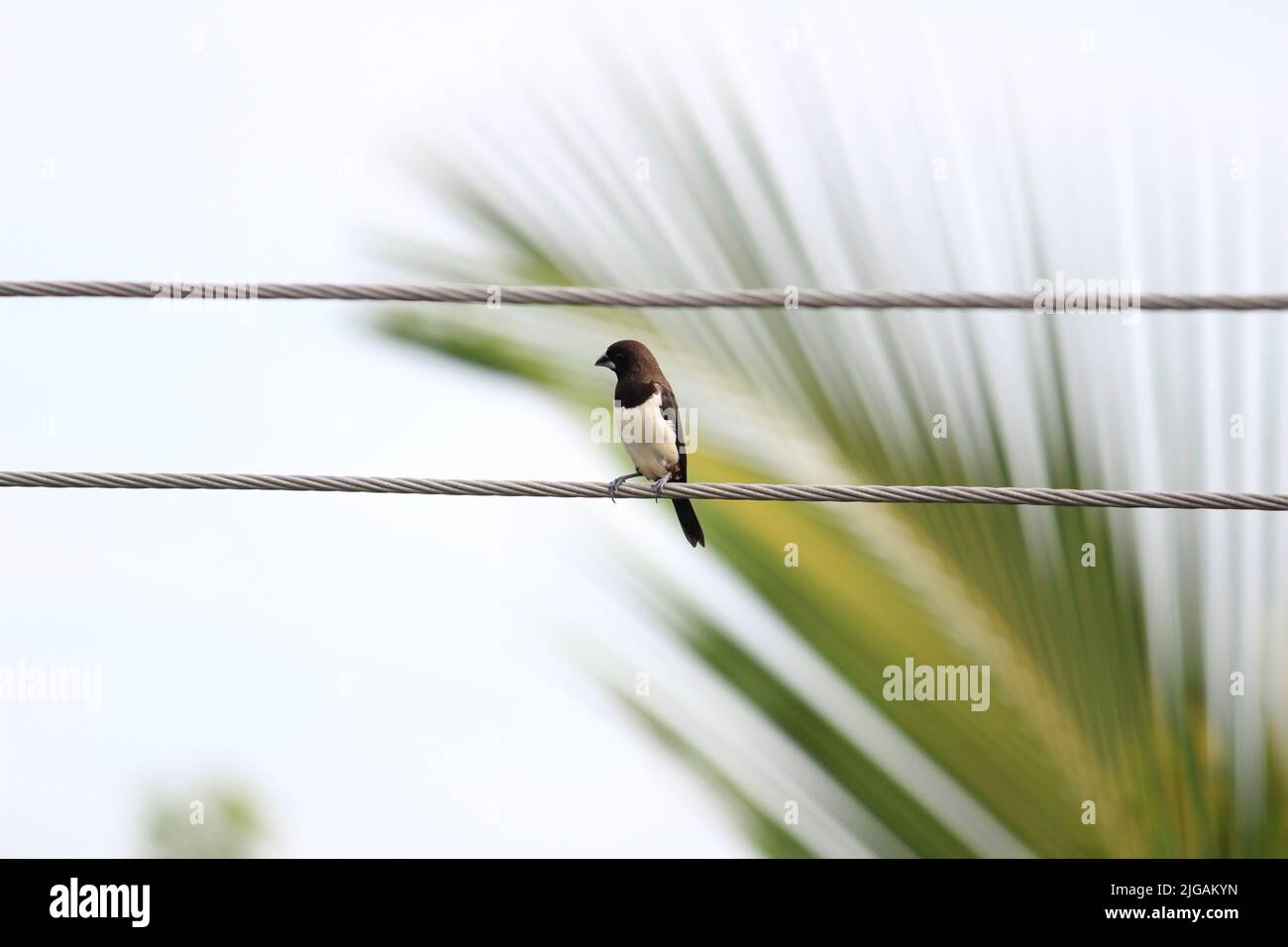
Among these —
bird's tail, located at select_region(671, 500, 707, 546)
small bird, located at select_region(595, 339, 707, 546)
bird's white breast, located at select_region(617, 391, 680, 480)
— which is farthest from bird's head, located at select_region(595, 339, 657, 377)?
bird's tail, located at select_region(671, 500, 707, 546)

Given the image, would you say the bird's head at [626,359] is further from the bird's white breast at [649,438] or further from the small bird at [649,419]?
the bird's white breast at [649,438]

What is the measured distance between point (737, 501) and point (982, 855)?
1.05 meters

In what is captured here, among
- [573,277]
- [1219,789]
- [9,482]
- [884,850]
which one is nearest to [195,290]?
[9,482]

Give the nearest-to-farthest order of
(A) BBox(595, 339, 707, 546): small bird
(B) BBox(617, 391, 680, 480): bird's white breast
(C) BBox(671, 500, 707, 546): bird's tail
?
1. (C) BBox(671, 500, 707, 546): bird's tail
2. (A) BBox(595, 339, 707, 546): small bird
3. (B) BBox(617, 391, 680, 480): bird's white breast

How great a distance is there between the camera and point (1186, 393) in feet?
9.95

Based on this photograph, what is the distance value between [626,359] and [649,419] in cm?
51

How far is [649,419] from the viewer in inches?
192

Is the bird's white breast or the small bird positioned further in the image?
the bird's white breast

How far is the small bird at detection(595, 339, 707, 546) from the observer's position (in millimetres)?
4648

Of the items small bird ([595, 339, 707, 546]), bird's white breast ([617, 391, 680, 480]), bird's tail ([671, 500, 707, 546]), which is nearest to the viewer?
bird's tail ([671, 500, 707, 546])

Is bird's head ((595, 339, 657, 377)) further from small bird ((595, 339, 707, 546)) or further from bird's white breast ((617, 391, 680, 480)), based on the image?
bird's white breast ((617, 391, 680, 480))

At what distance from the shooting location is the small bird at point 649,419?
4.65 m

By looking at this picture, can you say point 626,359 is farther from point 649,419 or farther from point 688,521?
point 688,521

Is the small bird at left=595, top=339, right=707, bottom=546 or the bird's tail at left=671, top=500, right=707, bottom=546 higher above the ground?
the small bird at left=595, top=339, right=707, bottom=546
